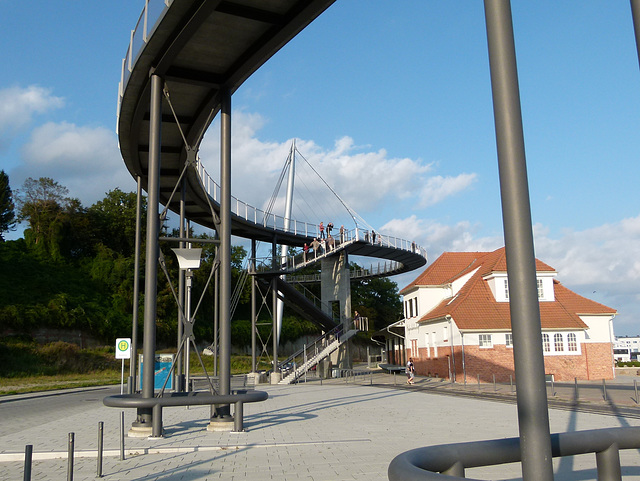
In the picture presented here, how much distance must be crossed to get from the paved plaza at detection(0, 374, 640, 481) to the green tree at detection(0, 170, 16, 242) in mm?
53902

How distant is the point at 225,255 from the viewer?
44.8 ft

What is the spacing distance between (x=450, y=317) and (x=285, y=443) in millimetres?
25718

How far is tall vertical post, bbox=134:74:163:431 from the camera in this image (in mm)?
12531

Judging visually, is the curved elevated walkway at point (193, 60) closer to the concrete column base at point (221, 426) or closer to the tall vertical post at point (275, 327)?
the concrete column base at point (221, 426)

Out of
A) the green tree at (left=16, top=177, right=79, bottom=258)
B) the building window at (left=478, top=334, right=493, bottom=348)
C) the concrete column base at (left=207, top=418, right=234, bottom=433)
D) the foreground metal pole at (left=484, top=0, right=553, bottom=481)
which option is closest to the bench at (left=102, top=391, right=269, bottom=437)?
the concrete column base at (left=207, top=418, right=234, bottom=433)

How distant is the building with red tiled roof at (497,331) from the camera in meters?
34.9

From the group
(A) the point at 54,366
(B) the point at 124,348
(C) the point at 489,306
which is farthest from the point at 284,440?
(A) the point at 54,366

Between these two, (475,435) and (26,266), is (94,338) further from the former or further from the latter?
(475,435)

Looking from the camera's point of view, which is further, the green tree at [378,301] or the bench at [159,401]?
the green tree at [378,301]

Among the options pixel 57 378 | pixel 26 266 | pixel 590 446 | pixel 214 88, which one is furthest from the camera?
pixel 26 266

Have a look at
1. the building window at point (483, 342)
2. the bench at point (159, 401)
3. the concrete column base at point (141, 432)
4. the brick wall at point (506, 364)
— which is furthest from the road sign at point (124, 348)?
the building window at point (483, 342)

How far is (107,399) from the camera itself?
40.4 ft

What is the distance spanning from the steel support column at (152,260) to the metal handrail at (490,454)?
972cm

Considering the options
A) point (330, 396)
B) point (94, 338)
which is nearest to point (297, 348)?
point (94, 338)
